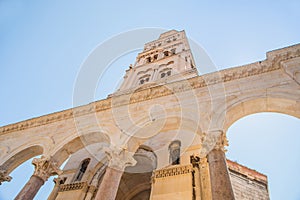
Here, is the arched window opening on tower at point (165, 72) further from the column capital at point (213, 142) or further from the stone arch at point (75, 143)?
the column capital at point (213, 142)

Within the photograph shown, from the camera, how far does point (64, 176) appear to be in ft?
36.1

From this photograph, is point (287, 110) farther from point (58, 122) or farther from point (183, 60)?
point (183, 60)

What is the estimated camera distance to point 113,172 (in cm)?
658

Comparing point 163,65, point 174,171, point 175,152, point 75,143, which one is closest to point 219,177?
point 174,171

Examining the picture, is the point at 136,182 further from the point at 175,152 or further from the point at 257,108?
the point at 257,108

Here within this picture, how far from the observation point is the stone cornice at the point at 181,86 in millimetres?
7680

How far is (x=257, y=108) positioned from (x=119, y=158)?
4611mm

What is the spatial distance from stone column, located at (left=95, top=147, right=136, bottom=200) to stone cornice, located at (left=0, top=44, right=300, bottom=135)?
2636 millimetres

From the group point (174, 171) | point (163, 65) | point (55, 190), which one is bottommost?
point (55, 190)

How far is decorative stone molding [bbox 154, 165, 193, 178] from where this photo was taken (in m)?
8.20

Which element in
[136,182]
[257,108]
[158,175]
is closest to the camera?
[257,108]

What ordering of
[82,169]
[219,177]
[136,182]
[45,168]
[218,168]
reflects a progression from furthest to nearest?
[136,182] < [82,169] < [45,168] < [218,168] < [219,177]

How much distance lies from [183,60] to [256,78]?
38.0ft

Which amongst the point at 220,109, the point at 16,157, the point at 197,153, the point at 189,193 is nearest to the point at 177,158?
the point at 197,153
